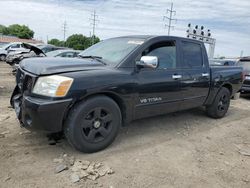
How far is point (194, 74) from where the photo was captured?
5.28 metres

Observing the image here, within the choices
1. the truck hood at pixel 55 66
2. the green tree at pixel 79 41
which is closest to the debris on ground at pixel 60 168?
the truck hood at pixel 55 66

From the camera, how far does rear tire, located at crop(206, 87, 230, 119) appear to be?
20.1 feet

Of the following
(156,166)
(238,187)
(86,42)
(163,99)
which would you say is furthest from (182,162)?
(86,42)

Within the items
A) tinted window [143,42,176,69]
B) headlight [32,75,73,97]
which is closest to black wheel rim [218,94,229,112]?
tinted window [143,42,176,69]

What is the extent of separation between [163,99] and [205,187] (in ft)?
5.76

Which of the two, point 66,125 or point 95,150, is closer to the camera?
point 66,125

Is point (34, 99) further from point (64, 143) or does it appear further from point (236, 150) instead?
point (236, 150)

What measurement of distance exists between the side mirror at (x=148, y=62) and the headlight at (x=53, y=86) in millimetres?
1217

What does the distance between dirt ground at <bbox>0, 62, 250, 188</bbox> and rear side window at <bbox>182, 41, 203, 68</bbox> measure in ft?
4.21

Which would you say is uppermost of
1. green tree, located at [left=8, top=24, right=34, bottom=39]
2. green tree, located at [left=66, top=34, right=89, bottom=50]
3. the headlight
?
green tree, located at [left=8, top=24, right=34, bottom=39]

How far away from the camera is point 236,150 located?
4.54m

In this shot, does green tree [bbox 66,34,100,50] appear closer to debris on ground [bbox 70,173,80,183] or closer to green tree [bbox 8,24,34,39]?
green tree [bbox 8,24,34,39]

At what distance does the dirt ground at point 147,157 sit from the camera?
10.6 feet

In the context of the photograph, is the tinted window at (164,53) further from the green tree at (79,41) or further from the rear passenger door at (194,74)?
the green tree at (79,41)
